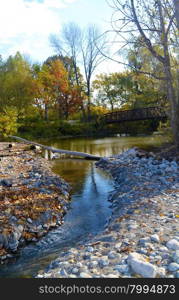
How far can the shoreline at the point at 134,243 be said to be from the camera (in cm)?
296

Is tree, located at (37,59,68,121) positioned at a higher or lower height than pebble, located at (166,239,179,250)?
higher

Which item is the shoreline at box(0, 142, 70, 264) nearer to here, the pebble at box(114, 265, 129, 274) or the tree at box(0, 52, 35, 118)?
the pebble at box(114, 265, 129, 274)

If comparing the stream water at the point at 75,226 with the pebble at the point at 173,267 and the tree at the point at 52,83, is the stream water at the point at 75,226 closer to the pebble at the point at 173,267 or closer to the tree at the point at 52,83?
the pebble at the point at 173,267

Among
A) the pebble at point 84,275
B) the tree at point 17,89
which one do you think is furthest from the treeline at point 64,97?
the pebble at point 84,275

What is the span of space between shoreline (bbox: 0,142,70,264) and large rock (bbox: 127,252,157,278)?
2069 mm

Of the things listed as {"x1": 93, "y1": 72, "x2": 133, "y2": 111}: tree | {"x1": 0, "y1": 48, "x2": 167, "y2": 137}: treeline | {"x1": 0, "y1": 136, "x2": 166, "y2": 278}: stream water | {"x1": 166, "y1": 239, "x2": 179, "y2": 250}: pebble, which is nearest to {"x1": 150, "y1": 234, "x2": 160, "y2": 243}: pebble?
{"x1": 166, "y1": 239, "x2": 179, "y2": 250}: pebble

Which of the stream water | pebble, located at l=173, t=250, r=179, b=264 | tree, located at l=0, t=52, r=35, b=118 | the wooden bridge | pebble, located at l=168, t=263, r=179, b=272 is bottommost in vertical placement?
the stream water

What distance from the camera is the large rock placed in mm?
2811

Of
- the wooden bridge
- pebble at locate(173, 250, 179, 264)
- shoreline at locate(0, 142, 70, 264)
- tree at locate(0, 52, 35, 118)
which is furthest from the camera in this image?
tree at locate(0, 52, 35, 118)

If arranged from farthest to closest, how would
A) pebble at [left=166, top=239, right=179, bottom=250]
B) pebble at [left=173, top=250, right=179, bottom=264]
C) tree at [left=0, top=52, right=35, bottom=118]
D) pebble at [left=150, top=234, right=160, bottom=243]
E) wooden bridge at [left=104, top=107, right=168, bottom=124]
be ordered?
tree at [left=0, top=52, right=35, bottom=118] → wooden bridge at [left=104, top=107, right=168, bottom=124] → pebble at [left=150, top=234, right=160, bottom=243] → pebble at [left=166, top=239, right=179, bottom=250] → pebble at [left=173, top=250, right=179, bottom=264]

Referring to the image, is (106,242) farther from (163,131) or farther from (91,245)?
(163,131)

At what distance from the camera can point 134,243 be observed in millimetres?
3652

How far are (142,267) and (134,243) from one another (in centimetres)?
78

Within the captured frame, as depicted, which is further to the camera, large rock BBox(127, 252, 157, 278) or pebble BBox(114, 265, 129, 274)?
pebble BBox(114, 265, 129, 274)
